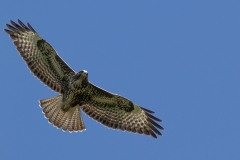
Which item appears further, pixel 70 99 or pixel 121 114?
pixel 121 114

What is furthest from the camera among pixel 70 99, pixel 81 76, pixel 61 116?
pixel 61 116

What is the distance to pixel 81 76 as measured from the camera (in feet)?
51.5

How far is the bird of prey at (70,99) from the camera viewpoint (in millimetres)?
16266

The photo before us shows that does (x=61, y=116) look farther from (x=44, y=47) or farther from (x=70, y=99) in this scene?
(x=44, y=47)

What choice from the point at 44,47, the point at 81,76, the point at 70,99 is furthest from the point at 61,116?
the point at 44,47

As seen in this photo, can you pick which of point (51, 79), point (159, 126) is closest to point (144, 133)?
point (159, 126)

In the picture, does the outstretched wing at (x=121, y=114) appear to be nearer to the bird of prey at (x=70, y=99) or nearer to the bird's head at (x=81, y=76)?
the bird of prey at (x=70, y=99)

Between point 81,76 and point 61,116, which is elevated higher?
point 81,76

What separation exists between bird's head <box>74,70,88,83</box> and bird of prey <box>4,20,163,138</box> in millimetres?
28

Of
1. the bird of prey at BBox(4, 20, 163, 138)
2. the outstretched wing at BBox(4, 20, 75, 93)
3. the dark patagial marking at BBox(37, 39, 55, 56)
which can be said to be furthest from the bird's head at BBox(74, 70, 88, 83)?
the dark patagial marking at BBox(37, 39, 55, 56)

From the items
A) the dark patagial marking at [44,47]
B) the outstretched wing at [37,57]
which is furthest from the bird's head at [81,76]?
the dark patagial marking at [44,47]

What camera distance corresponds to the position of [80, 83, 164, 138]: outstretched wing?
1670cm

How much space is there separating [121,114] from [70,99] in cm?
169

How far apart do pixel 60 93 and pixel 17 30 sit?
223cm
